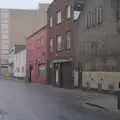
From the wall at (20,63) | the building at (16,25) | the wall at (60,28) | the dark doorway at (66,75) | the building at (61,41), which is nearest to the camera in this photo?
the dark doorway at (66,75)

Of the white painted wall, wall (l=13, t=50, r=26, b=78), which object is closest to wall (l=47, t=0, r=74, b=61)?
the white painted wall

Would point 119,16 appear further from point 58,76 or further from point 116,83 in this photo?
point 58,76

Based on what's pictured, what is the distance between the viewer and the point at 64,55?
168 ft

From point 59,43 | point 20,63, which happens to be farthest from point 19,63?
point 59,43

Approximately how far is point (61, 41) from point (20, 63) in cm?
4380

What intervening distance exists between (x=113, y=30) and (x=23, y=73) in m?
57.7

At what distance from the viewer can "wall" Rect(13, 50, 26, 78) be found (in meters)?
90.4

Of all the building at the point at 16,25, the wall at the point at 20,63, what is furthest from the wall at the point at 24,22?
the wall at the point at 20,63

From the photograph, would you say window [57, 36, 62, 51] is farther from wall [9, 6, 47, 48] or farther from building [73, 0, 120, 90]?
wall [9, 6, 47, 48]

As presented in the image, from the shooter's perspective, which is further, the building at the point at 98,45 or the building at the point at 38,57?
the building at the point at 38,57

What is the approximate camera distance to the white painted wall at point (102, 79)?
34.2 meters

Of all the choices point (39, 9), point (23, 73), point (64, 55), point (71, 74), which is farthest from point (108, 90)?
point (39, 9)

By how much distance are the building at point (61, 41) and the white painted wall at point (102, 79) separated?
19.2ft

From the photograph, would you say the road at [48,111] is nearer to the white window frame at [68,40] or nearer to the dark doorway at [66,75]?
the dark doorway at [66,75]
